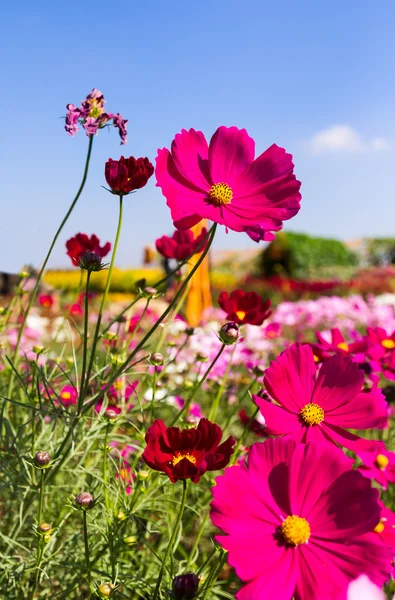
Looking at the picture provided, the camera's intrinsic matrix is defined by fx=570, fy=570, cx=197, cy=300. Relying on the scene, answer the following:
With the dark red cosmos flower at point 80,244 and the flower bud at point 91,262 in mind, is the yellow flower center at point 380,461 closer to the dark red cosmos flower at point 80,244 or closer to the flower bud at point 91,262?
the flower bud at point 91,262

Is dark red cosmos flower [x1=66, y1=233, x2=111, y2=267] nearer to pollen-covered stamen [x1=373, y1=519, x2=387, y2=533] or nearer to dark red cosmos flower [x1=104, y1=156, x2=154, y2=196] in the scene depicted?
dark red cosmos flower [x1=104, y1=156, x2=154, y2=196]

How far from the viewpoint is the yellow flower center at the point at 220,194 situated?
3.01 feet

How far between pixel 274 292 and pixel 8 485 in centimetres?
872

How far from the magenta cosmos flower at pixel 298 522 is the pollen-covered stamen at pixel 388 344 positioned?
832 mm

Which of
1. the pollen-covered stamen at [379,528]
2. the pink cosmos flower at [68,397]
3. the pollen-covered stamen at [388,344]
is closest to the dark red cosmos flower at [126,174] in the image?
the pollen-covered stamen at [379,528]

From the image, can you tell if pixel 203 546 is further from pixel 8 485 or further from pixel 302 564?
pixel 302 564

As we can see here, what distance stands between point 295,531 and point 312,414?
209 millimetres

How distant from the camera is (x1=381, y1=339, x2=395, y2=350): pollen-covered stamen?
1.50 meters

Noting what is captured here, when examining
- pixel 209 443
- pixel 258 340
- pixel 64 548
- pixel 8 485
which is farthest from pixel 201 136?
pixel 258 340

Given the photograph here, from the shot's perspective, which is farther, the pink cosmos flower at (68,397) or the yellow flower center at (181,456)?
the pink cosmos flower at (68,397)

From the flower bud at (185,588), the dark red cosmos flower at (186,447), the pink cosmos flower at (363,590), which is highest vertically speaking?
the dark red cosmos flower at (186,447)

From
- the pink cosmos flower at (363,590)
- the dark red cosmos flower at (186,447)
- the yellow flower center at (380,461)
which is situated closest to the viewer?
the pink cosmos flower at (363,590)

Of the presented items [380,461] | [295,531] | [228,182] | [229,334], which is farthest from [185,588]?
[228,182]

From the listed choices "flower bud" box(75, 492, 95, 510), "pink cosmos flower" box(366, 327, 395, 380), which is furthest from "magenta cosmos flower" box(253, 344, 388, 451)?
"pink cosmos flower" box(366, 327, 395, 380)
